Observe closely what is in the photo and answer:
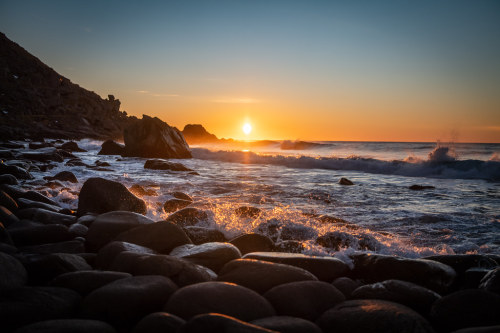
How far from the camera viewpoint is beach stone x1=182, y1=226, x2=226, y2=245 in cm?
374

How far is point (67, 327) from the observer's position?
1.52 metres

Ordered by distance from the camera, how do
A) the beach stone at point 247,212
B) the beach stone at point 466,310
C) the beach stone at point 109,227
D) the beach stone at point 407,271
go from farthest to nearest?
the beach stone at point 247,212 < the beach stone at point 109,227 < the beach stone at point 407,271 < the beach stone at point 466,310

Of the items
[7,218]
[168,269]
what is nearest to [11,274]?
[168,269]

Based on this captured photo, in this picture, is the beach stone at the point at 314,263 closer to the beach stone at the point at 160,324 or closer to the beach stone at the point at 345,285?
the beach stone at the point at 345,285

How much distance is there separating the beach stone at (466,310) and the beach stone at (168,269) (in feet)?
5.09

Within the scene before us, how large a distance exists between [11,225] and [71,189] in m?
3.50

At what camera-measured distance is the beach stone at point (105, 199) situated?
4.62 metres

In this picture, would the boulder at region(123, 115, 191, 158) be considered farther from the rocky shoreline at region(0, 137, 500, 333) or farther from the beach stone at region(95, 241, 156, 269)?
the beach stone at region(95, 241, 156, 269)

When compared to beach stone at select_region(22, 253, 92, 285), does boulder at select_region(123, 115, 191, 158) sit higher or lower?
higher

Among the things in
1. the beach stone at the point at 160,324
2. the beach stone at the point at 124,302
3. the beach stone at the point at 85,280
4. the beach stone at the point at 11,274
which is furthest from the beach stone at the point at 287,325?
the beach stone at the point at 11,274

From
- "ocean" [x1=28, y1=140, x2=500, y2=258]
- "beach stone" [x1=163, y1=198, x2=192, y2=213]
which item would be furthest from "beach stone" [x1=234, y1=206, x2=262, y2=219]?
"beach stone" [x1=163, y1=198, x2=192, y2=213]

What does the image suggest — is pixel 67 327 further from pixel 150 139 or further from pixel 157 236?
pixel 150 139

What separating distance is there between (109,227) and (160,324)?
216 centimetres

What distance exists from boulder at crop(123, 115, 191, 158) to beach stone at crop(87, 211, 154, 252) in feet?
53.4
